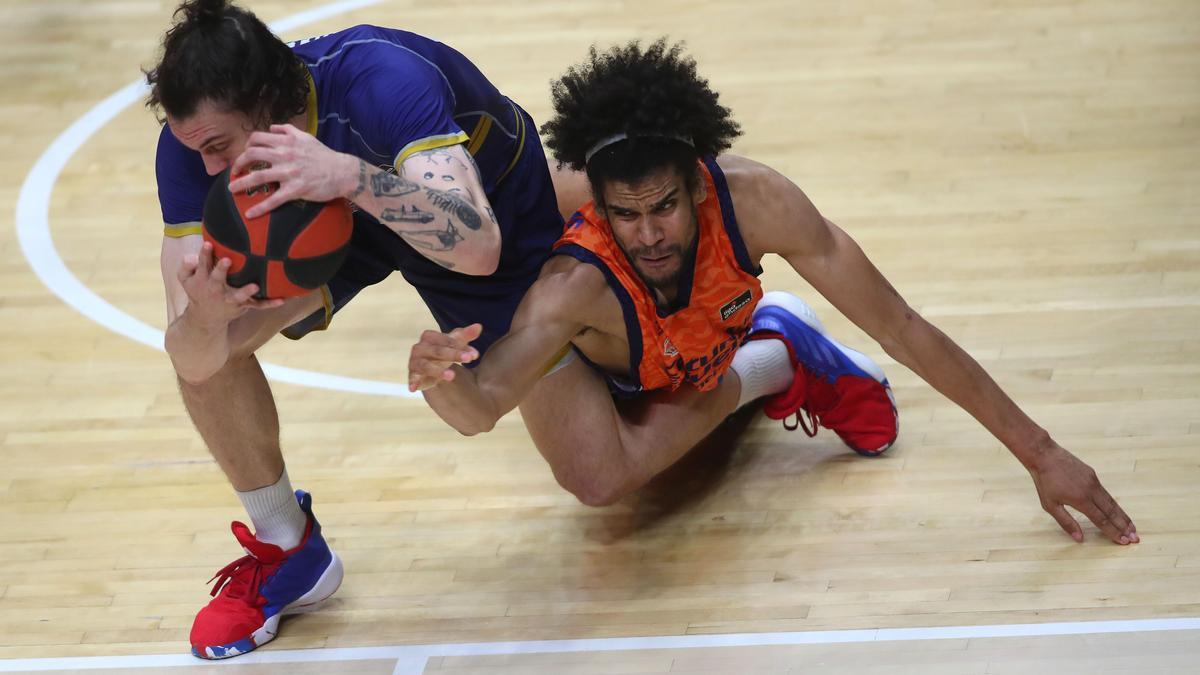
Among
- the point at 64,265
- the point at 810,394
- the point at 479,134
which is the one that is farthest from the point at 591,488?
the point at 64,265

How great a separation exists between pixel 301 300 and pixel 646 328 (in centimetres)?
90

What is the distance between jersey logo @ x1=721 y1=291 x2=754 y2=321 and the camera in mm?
3947

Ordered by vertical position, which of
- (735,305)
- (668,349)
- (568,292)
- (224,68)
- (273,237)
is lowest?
(668,349)

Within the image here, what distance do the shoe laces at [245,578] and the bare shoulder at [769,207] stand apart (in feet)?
4.94

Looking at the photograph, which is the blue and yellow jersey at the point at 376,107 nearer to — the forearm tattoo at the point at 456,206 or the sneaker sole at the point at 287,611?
the forearm tattoo at the point at 456,206

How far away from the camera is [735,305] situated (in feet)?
13.0

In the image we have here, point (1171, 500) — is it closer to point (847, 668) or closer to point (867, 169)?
point (847, 668)

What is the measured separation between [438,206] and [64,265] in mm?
3001

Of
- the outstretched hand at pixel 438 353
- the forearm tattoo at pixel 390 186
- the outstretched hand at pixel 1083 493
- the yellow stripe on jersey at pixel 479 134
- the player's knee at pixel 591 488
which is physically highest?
the forearm tattoo at pixel 390 186

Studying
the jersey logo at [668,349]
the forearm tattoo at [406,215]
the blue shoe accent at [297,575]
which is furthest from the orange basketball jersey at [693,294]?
the blue shoe accent at [297,575]

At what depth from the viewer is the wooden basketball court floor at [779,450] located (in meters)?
3.78

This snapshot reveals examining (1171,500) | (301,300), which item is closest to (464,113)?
(301,300)

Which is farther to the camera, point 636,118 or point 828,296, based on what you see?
point 828,296

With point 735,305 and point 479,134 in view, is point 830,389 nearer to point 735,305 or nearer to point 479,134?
point 735,305
